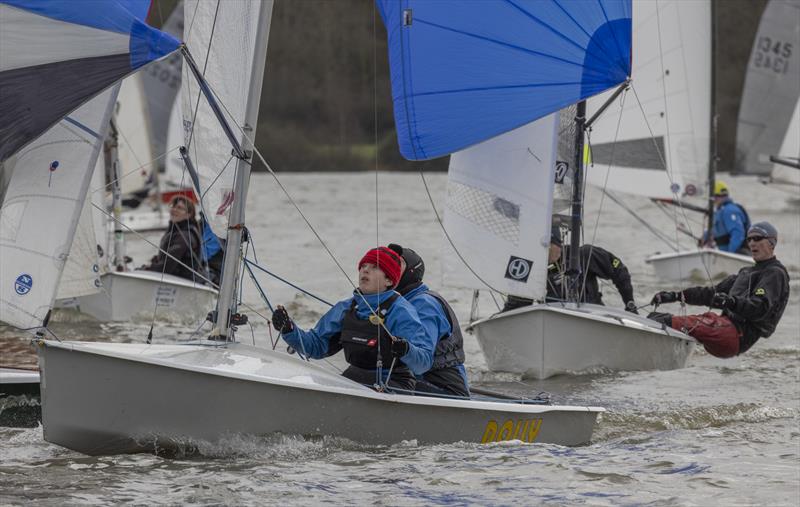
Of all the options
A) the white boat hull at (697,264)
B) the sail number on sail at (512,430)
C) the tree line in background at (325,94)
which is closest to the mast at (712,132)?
the white boat hull at (697,264)

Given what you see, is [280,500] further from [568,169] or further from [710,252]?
[710,252]

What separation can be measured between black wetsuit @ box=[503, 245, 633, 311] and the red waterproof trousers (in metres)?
0.42

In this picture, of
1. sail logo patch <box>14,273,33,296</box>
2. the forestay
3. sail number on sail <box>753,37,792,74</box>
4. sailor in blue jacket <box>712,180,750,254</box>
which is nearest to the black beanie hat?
A: the forestay

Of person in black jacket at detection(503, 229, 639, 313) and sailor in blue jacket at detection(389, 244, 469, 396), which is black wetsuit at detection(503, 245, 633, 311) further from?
sailor in blue jacket at detection(389, 244, 469, 396)

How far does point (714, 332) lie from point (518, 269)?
1.39 metres

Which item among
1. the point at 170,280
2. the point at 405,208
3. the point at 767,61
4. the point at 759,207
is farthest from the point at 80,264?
the point at 759,207

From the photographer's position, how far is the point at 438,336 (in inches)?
219

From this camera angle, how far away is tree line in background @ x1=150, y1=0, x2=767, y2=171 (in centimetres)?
4500

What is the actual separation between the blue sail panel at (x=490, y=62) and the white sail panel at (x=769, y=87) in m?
14.1

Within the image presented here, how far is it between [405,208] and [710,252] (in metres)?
13.4

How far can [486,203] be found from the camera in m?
8.20

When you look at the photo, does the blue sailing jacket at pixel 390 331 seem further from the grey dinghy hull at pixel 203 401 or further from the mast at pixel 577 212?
the mast at pixel 577 212

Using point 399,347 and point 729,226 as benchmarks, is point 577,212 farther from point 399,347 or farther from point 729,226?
point 729,226

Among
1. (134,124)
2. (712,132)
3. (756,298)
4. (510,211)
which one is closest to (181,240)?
(510,211)
